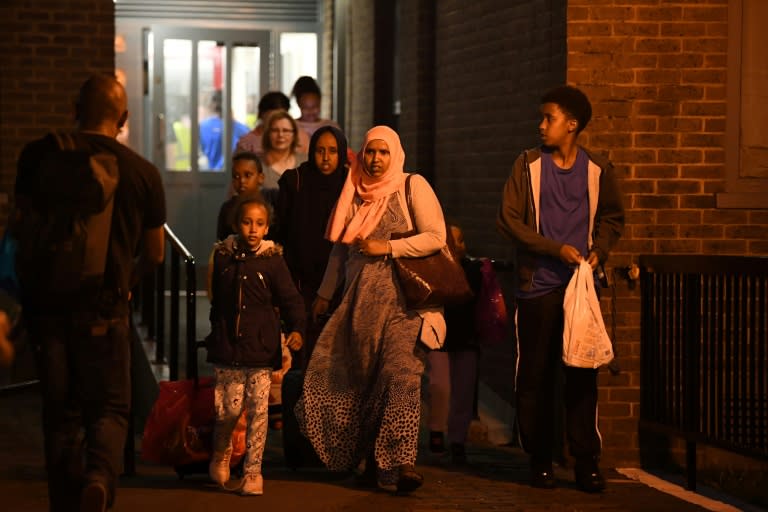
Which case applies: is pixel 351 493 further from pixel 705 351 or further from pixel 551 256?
pixel 705 351

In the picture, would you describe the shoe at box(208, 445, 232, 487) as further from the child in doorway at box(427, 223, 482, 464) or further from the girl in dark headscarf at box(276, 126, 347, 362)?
the child in doorway at box(427, 223, 482, 464)

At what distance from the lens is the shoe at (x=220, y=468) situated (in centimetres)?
878

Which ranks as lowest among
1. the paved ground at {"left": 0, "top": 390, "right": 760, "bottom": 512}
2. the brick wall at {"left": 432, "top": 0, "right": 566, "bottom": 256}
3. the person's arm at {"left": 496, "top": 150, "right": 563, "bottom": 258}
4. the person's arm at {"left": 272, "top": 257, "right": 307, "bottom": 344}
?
the paved ground at {"left": 0, "top": 390, "right": 760, "bottom": 512}

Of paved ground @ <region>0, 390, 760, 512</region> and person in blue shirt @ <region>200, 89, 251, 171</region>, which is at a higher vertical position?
person in blue shirt @ <region>200, 89, 251, 171</region>

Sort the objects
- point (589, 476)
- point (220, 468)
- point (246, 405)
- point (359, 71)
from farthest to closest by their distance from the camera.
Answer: point (359, 71) < point (589, 476) < point (220, 468) < point (246, 405)

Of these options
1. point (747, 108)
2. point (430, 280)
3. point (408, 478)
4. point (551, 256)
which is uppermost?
point (747, 108)

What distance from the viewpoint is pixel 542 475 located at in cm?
900

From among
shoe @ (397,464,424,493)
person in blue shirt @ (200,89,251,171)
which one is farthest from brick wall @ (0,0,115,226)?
person in blue shirt @ (200,89,251,171)

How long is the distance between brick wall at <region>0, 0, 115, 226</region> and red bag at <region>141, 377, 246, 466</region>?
4438 mm

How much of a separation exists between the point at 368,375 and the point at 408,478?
2.14ft

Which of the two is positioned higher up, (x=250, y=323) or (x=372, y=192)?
(x=372, y=192)

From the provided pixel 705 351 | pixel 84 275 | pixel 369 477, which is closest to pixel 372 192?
pixel 369 477

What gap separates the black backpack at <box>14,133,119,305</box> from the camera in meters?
6.63

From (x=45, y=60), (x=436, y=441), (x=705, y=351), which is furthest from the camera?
(x=45, y=60)
